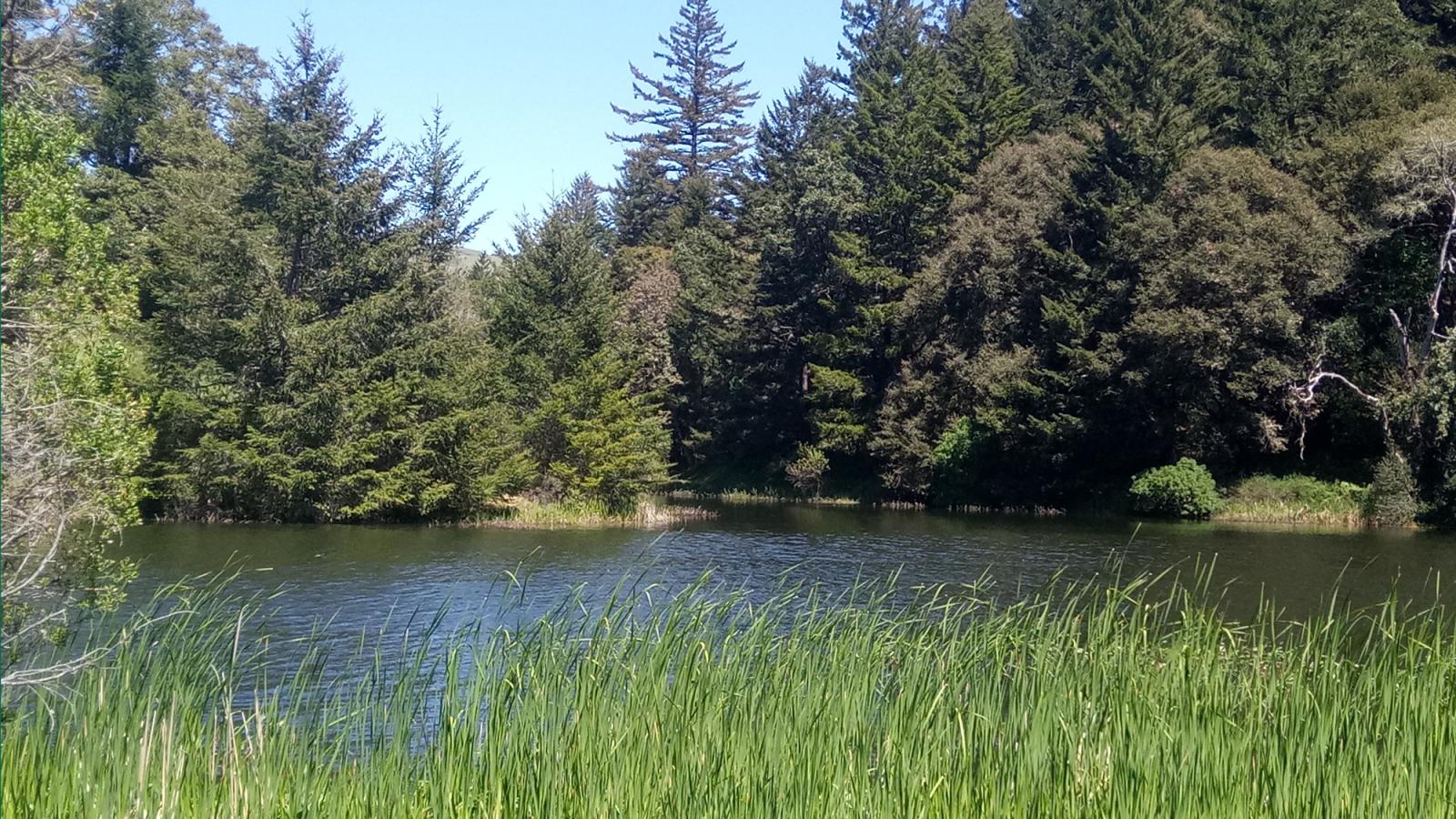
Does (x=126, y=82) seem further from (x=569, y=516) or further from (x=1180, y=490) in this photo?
(x=1180, y=490)

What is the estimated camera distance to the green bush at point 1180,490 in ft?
106

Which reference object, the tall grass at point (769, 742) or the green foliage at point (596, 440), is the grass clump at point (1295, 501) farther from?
the tall grass at point (769, 742)

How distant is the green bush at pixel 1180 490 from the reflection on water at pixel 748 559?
1.56 m

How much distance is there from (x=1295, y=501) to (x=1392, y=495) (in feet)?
9.77

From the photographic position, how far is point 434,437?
3106 cm

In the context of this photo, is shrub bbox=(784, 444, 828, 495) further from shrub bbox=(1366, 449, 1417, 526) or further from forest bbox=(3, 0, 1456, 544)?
shrub bbox=(1366, 449, 1417, 526)

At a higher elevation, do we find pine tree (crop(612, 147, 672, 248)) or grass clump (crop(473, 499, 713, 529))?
pine tree (crop(612, 147, 672, 248))

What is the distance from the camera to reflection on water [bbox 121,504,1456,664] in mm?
17922

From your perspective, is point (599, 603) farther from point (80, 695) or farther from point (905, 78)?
point (905, 78)

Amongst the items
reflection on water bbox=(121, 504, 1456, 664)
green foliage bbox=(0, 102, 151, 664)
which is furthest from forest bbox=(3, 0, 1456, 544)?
green foliage bbox=(0, 102, 151, 664)

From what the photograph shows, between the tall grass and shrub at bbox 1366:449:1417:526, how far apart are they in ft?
80.1

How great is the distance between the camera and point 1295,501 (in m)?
31.9

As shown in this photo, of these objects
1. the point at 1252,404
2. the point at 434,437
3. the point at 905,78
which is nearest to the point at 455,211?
the point at 434,437

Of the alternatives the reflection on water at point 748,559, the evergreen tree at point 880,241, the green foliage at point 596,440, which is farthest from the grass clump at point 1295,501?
the green foliage at point 596,440
